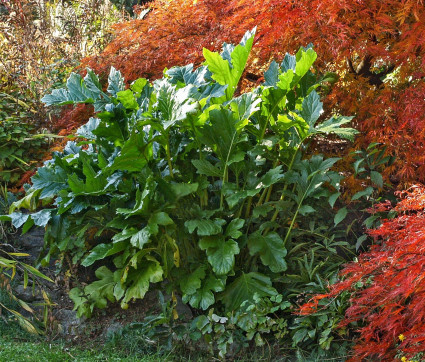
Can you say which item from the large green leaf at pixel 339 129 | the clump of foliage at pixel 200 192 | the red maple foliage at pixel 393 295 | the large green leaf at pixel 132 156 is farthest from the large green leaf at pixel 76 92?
the red maple foliage at pixel 393 295

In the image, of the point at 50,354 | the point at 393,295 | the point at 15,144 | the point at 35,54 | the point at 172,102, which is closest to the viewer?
the point at 393,295

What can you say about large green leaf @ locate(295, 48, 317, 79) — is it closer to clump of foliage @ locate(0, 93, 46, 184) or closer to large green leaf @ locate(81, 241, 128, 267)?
large green leaf @ locate(81, 241, 128, 267)

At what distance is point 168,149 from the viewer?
323 centimetres

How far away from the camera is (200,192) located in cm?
334

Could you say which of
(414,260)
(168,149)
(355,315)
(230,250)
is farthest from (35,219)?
(414,260)

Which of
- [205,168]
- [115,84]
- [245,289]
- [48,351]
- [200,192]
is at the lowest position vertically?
[245,289]

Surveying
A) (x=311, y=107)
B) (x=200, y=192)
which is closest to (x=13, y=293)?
(x=200, y=192)

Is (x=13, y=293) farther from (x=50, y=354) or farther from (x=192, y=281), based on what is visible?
(x=192, y=281)

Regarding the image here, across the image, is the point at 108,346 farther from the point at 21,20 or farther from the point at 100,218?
the point at 21,20

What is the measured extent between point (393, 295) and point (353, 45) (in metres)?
1.67

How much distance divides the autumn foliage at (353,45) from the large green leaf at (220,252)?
3.90ft

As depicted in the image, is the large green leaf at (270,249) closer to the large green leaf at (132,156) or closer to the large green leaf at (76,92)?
the large green leaf at (132,156)

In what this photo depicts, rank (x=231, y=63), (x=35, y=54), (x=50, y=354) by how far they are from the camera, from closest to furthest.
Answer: (x=50, y=354), (x=231, y=63), (x=35, y=54)

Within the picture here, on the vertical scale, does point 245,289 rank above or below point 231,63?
below
